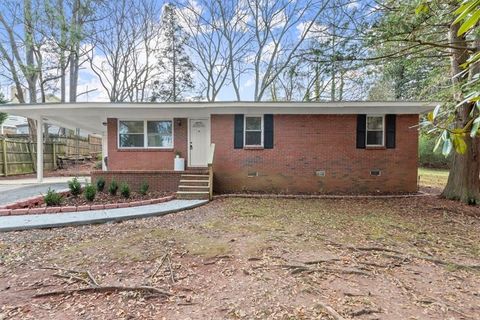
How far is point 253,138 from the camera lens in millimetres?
9500

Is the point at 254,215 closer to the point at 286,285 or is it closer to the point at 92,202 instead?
the point at 286,285

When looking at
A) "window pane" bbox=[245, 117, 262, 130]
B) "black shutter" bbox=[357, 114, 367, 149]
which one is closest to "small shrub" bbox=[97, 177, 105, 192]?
"window pane" bbox=[245, 117, 262, 130]

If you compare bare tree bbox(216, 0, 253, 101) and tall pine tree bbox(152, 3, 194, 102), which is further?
tall pine tree bbox(152, 3, 194, 102)

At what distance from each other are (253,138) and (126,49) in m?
15.2

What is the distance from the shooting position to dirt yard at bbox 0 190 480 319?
2.70 meters

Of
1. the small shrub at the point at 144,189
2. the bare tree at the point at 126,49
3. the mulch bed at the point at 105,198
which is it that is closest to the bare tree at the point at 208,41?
the bare tree at the point at 126,49

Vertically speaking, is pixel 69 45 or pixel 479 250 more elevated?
pixel 69 45

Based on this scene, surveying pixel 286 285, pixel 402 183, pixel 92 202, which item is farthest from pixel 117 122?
pixel 402 183

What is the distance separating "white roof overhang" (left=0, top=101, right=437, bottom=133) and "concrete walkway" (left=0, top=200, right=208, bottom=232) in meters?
3.62

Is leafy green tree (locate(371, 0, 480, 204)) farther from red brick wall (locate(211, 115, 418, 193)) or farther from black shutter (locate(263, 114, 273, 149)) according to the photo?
black shutter (locate(263, 114, 273, 149))

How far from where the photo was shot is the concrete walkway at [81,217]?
5227 mm

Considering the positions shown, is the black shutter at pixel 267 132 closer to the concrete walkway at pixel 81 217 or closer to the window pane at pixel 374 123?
the window pane at pixel 374 123

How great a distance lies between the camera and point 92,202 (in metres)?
7.01

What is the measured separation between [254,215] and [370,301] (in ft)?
11.9
